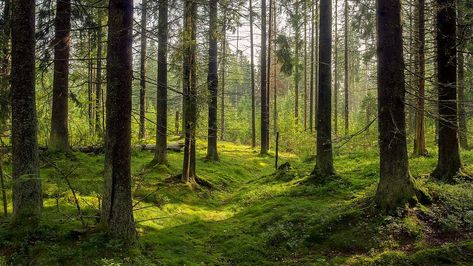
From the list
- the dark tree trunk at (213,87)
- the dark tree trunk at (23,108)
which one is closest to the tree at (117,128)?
the dark tree trunk at (23,108)

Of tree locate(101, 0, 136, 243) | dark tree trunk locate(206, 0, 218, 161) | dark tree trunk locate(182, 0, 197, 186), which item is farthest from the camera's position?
dark tree trunk locate(206, 0, 218, 161)

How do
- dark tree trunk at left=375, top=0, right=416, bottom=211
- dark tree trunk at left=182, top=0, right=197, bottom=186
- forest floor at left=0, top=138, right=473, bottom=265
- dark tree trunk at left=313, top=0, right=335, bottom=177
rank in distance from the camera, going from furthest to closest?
dark tree trunk at left=313, top=0, right=335, bottom=177 → dark tree trunk at left=182, top=0, right=197, bottom=186 → dark tree trunk at left=375, top=0, right=416, bottom=211 → forest floor at left=0, top=138, right=473, bottom=265

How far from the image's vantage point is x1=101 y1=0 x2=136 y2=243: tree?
257 inches

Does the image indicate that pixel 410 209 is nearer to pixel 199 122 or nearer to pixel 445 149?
pixel 445 149

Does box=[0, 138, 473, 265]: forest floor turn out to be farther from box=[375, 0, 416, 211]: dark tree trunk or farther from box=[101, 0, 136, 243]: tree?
box=[375, 0, 416, 211]: dark tree trunk

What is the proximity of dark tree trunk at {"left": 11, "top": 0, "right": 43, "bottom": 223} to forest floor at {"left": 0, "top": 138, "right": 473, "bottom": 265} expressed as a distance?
1.46ft

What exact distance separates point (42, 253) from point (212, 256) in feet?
9.64

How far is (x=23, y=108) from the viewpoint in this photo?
22.5 feet

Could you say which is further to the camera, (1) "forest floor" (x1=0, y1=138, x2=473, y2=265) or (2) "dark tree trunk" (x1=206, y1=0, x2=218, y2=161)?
(2) "dark tree trunk" (x1=206, y1=0, x2=218, y2=161)

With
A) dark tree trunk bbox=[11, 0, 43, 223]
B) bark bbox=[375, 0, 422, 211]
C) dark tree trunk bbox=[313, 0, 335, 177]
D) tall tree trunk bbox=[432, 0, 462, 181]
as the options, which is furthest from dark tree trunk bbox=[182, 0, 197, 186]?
tall tree trunk bbox=[432, 0, 462, 181]

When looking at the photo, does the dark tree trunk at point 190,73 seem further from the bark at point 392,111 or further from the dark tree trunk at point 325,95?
the bark at point 392,111

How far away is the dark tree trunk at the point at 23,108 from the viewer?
6.82m

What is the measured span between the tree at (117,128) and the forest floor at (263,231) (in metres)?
0.32

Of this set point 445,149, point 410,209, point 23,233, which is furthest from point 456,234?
point 23,233
